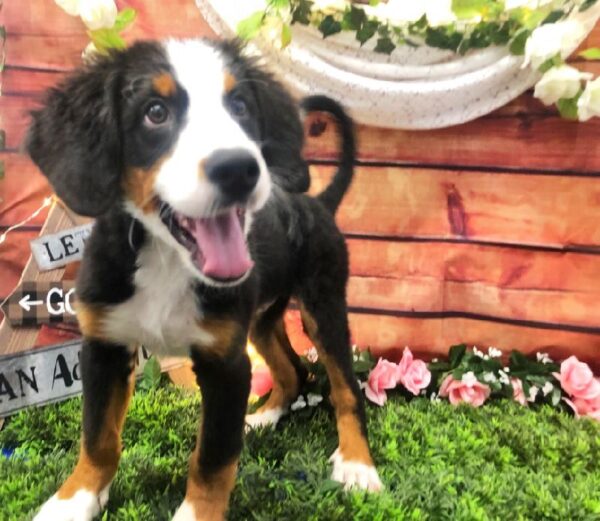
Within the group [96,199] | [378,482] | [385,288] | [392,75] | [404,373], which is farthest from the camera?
[385,288]

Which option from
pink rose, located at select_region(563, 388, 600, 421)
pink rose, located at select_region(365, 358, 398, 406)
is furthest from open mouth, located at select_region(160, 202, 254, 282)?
pink rose, located at select_region(563, 388, 600, 421)

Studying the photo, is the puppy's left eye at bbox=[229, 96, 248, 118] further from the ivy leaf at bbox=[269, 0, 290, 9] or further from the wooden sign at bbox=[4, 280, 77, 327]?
the wooden sign at bbox=[4, 280, 77, 327]

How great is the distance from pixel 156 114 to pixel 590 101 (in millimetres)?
1463

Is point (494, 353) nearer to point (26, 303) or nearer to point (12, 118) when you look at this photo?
point (26, 303)

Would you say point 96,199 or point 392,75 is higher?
point 96,199

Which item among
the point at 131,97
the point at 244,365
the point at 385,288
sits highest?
the point at 131,97

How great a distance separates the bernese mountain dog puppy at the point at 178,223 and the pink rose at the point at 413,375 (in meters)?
0.58

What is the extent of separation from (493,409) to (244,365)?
1.17 m

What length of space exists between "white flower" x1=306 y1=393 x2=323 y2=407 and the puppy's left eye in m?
1.13

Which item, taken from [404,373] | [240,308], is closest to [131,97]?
[240,308]

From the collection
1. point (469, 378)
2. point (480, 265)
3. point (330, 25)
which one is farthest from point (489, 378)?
point (330, 25)

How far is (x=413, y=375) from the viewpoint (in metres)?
2.40

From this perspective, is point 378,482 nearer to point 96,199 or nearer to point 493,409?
point 493,409

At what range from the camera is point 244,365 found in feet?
4.83
